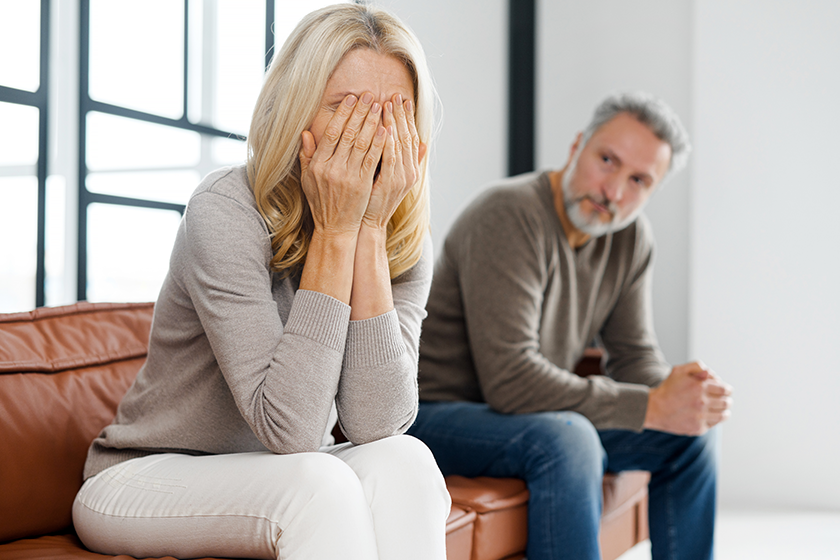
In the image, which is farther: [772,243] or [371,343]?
[772,243]

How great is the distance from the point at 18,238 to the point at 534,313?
1.19m

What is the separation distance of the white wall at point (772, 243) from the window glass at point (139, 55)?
77.8 inches

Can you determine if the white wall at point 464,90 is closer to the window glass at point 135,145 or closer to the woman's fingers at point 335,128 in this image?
the window glass at point 135,145

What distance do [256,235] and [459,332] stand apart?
82 centimetres

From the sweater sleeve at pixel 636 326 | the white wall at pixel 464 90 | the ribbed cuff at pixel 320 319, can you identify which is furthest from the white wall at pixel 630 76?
the ribbed cuff at pixel 320 319

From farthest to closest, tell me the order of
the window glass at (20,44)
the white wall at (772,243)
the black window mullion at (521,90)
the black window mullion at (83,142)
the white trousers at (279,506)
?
the black window mullion at (521,90) < the white wall at (772,243) < the black window mullion at (83,142) < the window glass at (20,44) < the white trousers at (279,506)

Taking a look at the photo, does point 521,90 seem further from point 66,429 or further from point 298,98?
point 66,429

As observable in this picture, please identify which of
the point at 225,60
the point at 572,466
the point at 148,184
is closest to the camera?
the point at 572,466

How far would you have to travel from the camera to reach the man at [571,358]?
1.45 metres

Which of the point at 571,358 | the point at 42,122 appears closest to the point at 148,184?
the point at 42,122

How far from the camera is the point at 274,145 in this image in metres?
1.08

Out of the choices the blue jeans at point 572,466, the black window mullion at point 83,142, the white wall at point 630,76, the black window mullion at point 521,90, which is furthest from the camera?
the black window mullion at point 521,90

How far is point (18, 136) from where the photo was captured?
5.15 feet

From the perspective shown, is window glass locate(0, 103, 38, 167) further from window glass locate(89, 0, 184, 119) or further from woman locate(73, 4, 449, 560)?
woman locate(73, 4, 449, 560)
